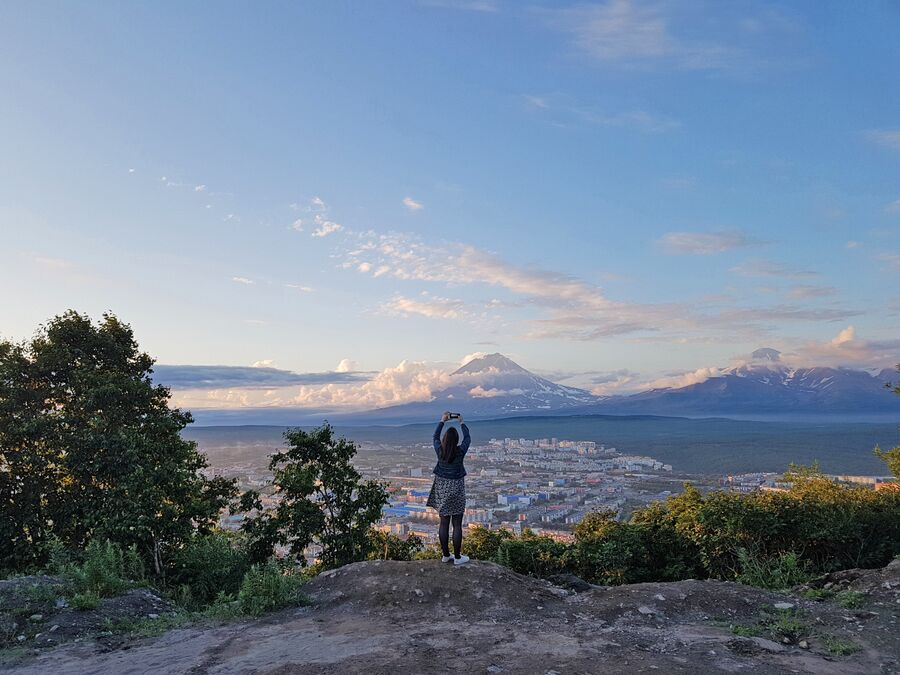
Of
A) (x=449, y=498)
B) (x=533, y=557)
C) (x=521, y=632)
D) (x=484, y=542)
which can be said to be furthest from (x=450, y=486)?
(x=484, y=542)

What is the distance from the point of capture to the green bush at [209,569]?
1139cm

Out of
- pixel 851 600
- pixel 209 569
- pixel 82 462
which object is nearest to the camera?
pixel 851 600

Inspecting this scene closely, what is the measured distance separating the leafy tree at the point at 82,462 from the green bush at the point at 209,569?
64 cm

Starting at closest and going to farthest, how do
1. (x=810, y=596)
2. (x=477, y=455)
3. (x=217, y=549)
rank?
(x=810, y=596), (x=217, y=549), (x=477, y=455)

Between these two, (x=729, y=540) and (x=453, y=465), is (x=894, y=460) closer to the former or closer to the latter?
(x=729, y=540)

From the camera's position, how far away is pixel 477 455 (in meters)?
80.9

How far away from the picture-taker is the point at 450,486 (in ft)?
32.4

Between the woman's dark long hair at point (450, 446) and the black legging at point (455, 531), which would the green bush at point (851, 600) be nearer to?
the black legging at point (455, 531)

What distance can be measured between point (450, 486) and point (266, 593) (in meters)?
3.75

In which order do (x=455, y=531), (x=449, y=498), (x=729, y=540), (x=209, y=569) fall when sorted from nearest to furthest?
(x=449, y=498) → (x=455, y=531) → (x=209, y=569) → (x=729, y=540)

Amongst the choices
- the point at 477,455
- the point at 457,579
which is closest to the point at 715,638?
the point at 457,579

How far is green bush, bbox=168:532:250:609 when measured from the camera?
37.4ft

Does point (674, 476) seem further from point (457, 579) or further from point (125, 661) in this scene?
point (125, 661)

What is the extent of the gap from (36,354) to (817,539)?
70.7 feet
